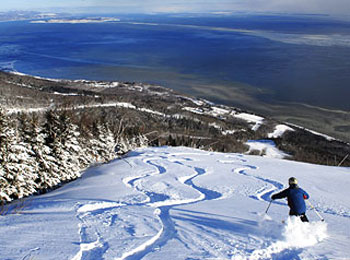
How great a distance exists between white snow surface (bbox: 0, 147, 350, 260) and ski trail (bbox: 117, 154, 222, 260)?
0.02 metres

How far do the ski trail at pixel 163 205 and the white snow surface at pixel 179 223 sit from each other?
25 millimetres

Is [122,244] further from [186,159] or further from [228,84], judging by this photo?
[228,84]

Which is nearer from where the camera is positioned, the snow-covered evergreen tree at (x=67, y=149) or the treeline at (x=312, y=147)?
the snow-covered evergreen tree at (x=67, y=149)

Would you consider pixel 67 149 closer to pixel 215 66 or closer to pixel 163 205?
pixel 163 205

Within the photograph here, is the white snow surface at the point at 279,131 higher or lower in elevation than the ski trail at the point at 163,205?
lower

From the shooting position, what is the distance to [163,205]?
936 cm

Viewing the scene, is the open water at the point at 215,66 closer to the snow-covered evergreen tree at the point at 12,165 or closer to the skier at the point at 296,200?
the snow-covered evergreen tree at the point at 12,165

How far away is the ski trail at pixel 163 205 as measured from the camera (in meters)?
6.17

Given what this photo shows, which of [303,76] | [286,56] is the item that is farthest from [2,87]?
[286,56]

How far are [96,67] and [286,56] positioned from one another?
3349 inches

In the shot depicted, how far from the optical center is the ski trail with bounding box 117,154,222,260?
617 centimetres

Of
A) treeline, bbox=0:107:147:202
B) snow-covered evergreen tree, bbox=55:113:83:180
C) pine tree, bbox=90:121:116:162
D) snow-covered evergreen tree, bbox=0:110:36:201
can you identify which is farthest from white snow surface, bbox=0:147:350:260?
pine tree, bbox=90:121:116:162

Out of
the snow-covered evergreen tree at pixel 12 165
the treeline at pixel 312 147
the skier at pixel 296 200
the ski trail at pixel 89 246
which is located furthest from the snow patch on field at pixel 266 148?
the ski trail at pixel 89 246

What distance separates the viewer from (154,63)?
134 meters
